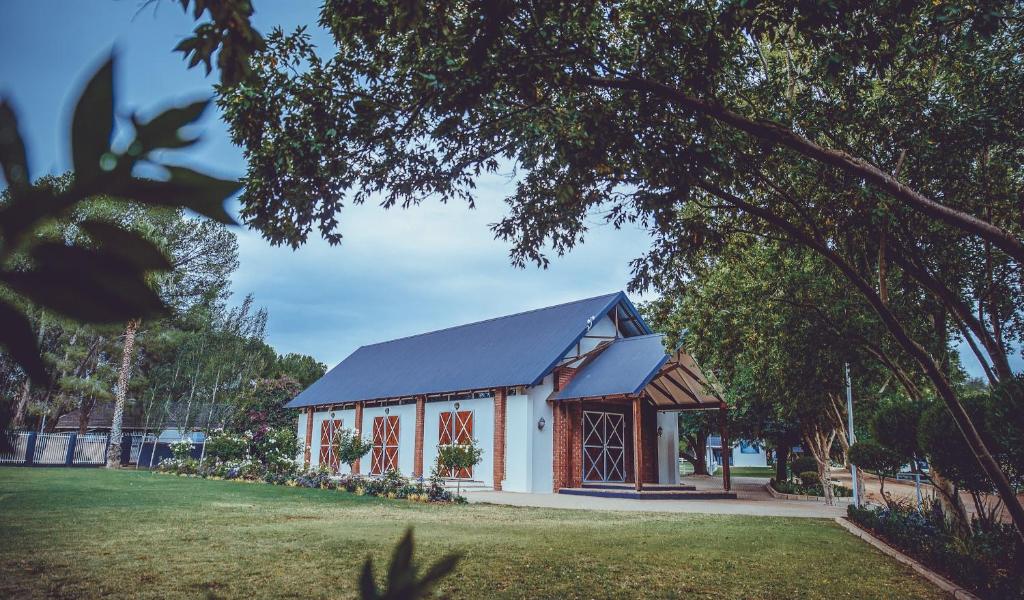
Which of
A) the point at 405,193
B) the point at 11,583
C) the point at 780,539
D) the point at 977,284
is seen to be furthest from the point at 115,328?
the point at 977,284

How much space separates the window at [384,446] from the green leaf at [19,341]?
91.5 ft

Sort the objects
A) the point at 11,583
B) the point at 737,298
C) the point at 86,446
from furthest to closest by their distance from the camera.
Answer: the point at 86,446 → the point at 737,298 → the point at 11,583

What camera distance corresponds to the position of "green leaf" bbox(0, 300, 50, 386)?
42 centimetres

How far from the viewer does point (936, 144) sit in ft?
27.9

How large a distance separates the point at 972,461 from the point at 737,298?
172 inches

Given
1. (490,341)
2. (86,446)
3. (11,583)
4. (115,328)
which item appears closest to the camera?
(115,328)

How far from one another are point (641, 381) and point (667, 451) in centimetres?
575

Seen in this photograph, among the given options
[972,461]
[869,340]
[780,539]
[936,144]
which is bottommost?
[780,539]

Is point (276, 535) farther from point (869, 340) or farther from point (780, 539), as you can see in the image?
point (869, 340)

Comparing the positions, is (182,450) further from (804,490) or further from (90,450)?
(804,490)

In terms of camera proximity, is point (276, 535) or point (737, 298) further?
point (737, 298)

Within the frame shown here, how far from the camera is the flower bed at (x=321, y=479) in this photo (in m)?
18.1

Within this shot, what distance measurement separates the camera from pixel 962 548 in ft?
28.1

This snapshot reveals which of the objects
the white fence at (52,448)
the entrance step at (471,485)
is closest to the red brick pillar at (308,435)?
the white fence at (52,448)
